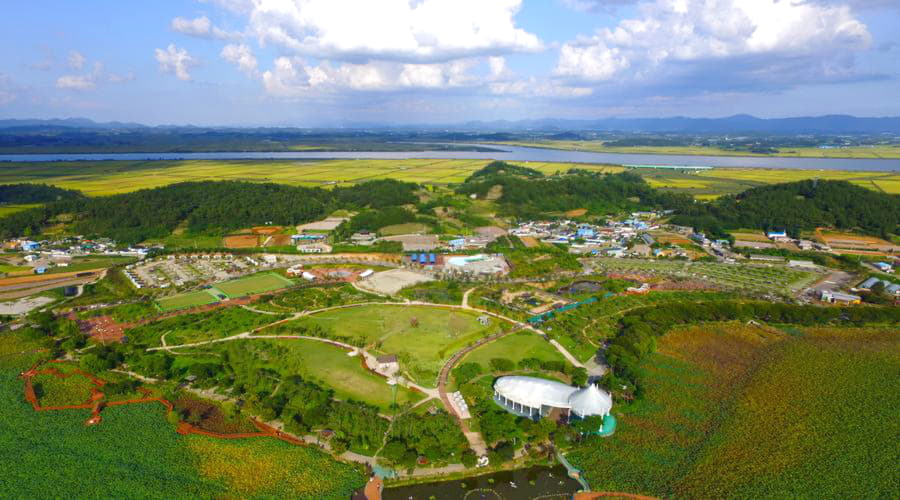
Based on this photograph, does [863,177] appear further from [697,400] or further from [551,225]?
[697,400]

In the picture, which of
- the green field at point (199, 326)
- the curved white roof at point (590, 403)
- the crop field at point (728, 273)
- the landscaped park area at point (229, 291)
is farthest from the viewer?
the crop field at point (728, 273)

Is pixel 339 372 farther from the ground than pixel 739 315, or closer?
closer

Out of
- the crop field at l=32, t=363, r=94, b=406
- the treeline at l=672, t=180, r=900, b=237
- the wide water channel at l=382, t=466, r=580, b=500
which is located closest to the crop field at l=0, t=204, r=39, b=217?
the crop field at l=32, t=363, r=94, b=406

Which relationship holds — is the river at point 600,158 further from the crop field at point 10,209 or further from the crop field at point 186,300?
the crop field at point 186,300

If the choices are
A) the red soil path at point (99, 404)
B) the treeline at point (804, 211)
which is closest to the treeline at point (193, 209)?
the red soil path at point (99, 404)

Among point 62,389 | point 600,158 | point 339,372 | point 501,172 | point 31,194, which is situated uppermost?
point 600,158

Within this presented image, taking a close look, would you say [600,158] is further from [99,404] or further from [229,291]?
[99,404]

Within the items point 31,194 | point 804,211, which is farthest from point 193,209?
point 804,211
